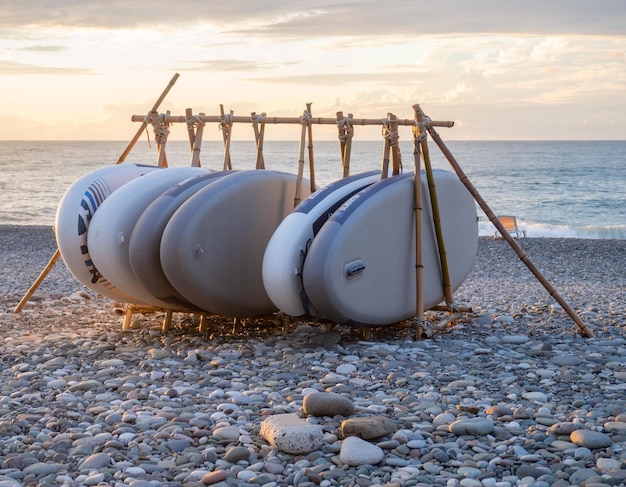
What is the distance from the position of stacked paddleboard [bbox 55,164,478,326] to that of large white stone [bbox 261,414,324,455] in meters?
2.19

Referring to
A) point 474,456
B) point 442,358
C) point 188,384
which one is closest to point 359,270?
point 442,358

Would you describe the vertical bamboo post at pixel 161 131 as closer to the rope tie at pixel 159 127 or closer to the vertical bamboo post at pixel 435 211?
the rope tie at pixel 159 127

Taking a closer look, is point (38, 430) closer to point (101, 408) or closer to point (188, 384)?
point (101, 408)

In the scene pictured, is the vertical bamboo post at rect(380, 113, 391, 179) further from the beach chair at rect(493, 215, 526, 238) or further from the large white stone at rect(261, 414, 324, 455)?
the beach chair at rect(493, 215, 526, 238)

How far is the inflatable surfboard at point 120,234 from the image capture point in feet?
26.1

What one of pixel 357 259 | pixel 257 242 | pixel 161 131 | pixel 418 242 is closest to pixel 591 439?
pixel 357 259

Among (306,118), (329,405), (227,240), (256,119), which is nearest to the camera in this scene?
(329,405)

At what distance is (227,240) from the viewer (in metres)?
7.87

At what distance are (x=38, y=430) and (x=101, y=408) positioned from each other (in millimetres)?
500

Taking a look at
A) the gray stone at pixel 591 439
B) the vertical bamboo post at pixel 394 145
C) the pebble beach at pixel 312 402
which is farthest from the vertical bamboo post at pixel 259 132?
the gray stone at pixel 591 439

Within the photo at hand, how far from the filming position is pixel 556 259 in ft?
51.2

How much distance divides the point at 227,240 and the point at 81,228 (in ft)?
4.51

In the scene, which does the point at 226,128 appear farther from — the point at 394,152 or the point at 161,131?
the point at 394,152

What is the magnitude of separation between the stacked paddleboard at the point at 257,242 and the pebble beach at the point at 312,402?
387mm
